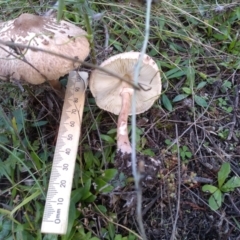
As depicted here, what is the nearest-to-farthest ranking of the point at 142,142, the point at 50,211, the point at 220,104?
the point at 50,211, the point at 142,142, the point at 220,104

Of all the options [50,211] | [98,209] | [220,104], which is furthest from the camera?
[220,104]

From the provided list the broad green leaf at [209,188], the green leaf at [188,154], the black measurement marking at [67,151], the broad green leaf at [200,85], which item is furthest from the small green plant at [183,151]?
the black measurement marking at [67,151]

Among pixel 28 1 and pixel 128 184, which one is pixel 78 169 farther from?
pixel 28 1

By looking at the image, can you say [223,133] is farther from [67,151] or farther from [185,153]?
[67,151]

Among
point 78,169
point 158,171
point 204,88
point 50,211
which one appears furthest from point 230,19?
point 50,211

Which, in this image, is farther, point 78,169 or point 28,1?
point 28,1

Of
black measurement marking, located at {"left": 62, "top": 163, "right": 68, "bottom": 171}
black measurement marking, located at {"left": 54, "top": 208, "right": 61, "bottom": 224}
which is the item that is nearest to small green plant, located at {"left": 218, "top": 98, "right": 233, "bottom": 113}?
black measurement marking, located at {"left": 62, "top": 163, "right": 68, "bottom": 171}

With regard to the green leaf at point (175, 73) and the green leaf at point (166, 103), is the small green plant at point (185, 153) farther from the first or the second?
the green leaf at point (175, 73)
